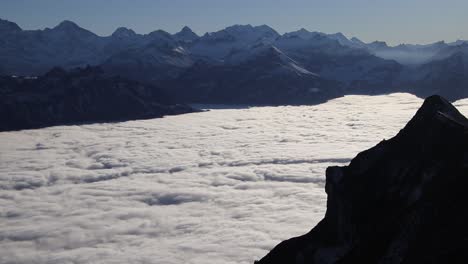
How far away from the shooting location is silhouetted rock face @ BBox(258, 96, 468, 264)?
3306cm

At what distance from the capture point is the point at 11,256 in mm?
102062

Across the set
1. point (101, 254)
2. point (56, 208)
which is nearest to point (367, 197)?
point (101, 254)

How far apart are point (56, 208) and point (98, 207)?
12297 millimetres

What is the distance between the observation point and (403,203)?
38.0 m

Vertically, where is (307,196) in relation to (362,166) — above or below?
below

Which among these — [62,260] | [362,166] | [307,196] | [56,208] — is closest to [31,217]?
[56,208]

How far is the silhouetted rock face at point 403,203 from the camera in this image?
33062mm

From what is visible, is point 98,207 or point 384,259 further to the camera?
point 98,207

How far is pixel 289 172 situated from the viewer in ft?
627

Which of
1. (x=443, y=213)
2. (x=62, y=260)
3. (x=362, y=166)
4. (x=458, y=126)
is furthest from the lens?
(x=62, y=260)

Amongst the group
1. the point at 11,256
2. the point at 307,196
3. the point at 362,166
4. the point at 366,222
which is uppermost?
the point at 362,166

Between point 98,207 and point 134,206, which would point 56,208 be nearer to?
point 98,207

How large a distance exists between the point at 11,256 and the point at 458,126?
94021mm

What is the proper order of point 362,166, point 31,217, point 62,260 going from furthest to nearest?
point 31,217 → point 62,260 → point 362,166
